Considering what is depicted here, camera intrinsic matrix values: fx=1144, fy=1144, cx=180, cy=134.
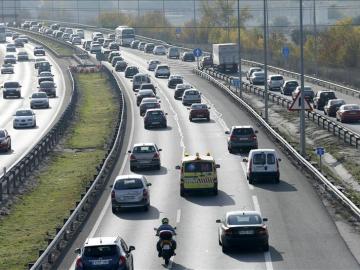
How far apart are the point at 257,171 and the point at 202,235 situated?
1242cm

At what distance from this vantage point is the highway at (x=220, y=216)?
3378 centimetres

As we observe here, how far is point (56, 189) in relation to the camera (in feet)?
173

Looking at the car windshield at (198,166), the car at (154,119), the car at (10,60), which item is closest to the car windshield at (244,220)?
the car windshield at (198,166)

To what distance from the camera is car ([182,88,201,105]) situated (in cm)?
9369

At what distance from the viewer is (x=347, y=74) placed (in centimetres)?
11775

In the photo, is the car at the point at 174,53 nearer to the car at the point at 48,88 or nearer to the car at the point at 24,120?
the car at the point at 48,88

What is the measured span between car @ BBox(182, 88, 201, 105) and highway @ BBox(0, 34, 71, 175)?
10375 millimetres

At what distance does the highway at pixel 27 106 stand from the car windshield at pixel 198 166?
15107 mm

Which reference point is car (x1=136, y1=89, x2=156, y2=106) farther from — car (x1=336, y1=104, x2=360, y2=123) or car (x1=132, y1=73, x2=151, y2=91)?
car (x1=336, y1=104, x2=360, y2=123)

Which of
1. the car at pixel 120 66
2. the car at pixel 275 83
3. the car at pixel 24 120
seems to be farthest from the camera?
the car at pixel 120 66

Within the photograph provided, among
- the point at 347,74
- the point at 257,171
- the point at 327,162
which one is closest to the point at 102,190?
the point at 257,171

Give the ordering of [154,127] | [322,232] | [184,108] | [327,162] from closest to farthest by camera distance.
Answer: [322,232]
[327,162]
[154,127]
[184,108]

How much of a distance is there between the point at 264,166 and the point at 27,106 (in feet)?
176

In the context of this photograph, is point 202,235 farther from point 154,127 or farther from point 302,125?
point 154,127
